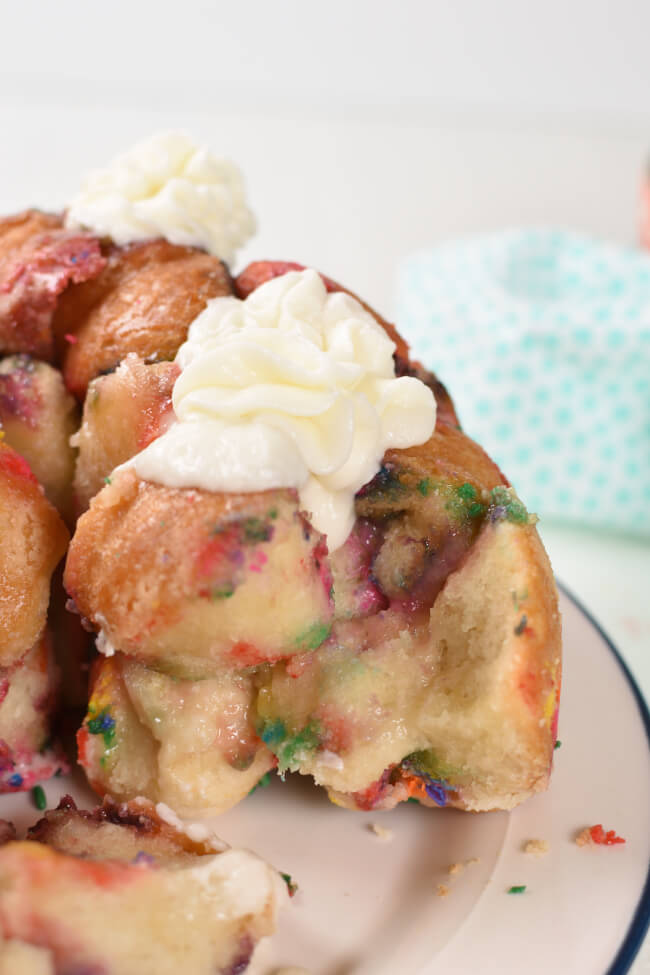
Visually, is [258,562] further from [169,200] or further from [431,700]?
[169,200]

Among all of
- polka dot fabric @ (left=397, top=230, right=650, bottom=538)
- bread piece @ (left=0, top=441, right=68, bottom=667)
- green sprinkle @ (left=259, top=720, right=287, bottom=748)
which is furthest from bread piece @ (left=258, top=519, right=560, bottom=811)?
polka dot fabric @ (left=397, top=230, right=650, bottom=538)

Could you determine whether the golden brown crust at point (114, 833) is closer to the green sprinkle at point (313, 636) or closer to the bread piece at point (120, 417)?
the green sprinkle at point (313, 636)

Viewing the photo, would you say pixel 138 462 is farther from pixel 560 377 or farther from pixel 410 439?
pixel 560 377

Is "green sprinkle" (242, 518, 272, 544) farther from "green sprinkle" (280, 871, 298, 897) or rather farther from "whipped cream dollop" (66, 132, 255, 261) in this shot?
"whipped cream dollop" (66, 132, 255, 261)

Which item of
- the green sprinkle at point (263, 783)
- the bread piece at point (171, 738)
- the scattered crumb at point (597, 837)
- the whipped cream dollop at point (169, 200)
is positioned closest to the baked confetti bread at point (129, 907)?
the bread piece at point (171, 738)

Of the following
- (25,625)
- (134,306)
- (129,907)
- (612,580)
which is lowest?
(612,580)

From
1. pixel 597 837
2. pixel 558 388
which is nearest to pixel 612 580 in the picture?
pixel 558 388

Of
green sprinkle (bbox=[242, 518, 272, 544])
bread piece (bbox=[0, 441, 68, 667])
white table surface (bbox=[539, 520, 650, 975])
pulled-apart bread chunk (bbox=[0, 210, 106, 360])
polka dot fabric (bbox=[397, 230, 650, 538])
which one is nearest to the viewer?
green sprinkle (bbox=[242, 518, 272, 544])

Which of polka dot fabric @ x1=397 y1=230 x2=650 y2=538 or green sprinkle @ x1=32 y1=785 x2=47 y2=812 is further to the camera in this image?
polka dot fabric @ x1=397 y1=230 x2=650 y2=538

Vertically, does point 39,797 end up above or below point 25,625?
below
